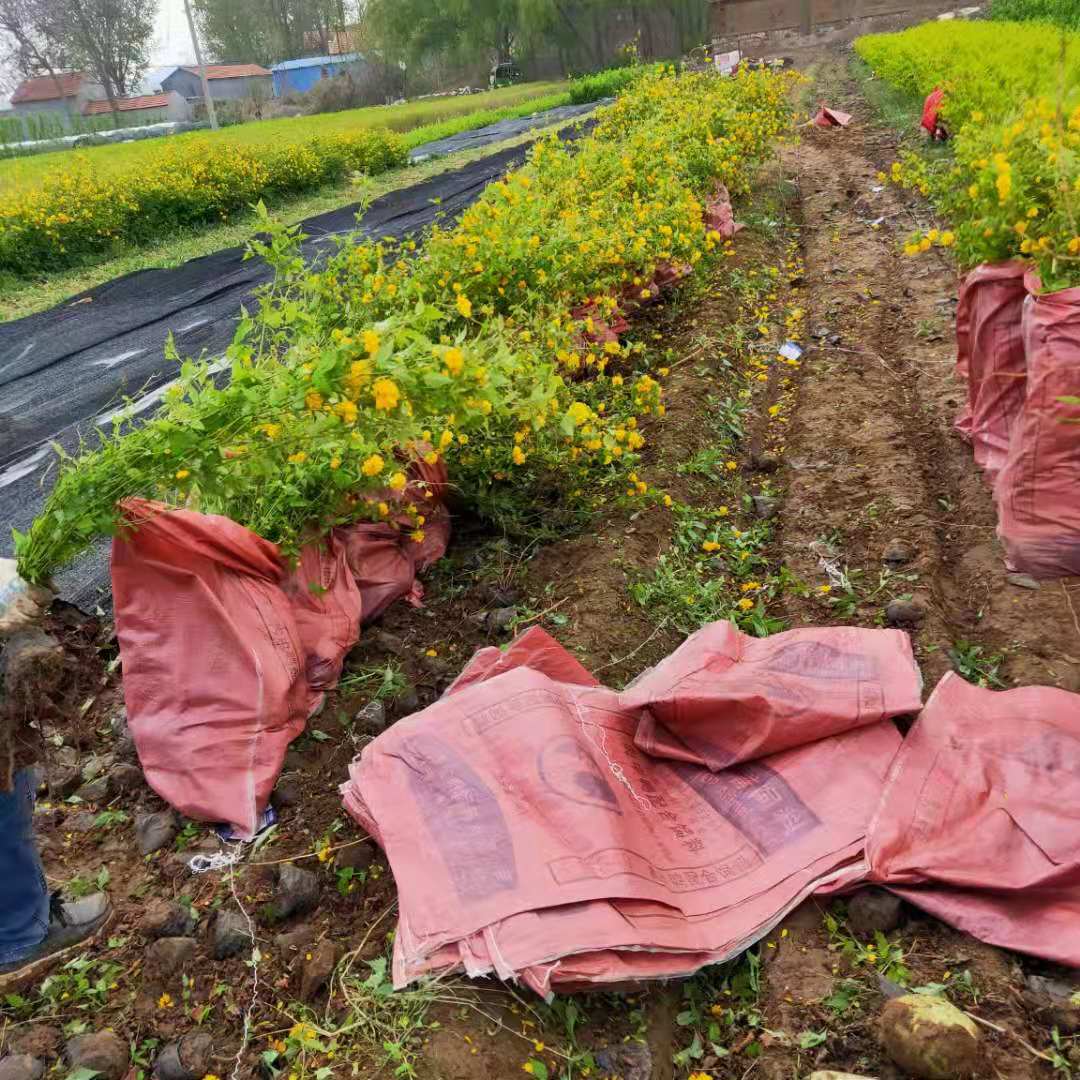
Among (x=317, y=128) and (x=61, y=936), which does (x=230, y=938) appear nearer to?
(x=61, y=936)

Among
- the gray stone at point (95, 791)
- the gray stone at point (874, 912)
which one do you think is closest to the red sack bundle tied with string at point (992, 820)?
the gray stone at point (874, 912)

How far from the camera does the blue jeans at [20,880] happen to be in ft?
7.52

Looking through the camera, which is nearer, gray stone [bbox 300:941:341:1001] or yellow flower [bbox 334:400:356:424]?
gray stone [bbox 300:941:341:1001]

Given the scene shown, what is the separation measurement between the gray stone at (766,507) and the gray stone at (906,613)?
946 mm

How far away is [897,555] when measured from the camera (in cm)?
366

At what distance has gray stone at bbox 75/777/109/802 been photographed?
116 inches

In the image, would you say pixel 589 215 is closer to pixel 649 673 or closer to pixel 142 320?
pixel 649 673

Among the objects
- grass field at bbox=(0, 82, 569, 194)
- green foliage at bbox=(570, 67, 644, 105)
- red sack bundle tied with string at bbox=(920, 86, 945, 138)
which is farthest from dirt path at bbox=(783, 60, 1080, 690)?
green foliage at bbox=(570, 67, 644, 105)

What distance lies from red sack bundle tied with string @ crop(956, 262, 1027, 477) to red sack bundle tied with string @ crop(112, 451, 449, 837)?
296 cm

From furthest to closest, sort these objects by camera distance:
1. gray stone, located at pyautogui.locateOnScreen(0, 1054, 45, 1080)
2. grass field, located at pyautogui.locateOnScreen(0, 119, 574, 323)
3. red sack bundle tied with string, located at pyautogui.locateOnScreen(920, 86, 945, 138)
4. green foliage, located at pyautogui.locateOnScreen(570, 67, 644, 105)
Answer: green foliage, located at pyautogui.locateOnScreen(570, 67, 644, 105)
red sack bundle tied with string, located at pyautogui.locateOnScreen(920, 86, 945, 138)
grass field, located at pyautogui.locateOnScreen(0, 119, 574, 323)
gray stone, located at pyautogui.locateOnScreen(0, 1054, 45, 1080)

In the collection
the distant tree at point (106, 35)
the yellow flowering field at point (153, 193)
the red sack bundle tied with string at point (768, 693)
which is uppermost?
the distant tree at point (106, 35)

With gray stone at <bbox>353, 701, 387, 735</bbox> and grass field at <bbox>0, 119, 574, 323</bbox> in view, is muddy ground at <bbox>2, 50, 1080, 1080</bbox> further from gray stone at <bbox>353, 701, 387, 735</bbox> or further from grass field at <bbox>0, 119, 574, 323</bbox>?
grass field at <bbox>0, 119, 574, 323</bbox>

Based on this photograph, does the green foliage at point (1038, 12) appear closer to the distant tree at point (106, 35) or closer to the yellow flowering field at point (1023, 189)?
the yellow flowering field at point (1023, 189)

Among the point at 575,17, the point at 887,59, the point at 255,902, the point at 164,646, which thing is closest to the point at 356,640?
the point at 164,646
